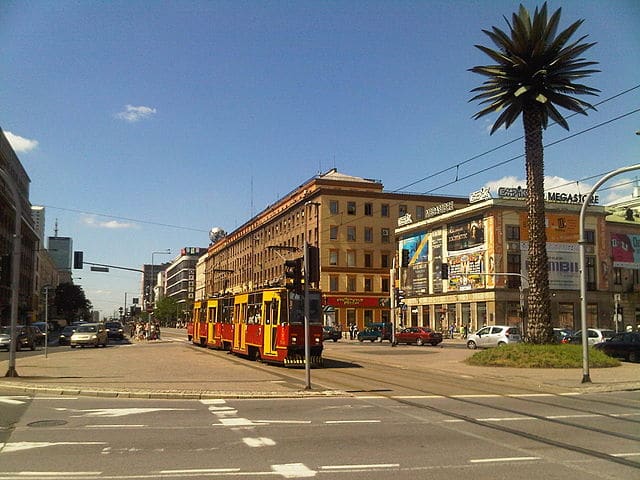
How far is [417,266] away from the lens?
73.1 meters

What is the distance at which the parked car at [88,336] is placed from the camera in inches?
1569

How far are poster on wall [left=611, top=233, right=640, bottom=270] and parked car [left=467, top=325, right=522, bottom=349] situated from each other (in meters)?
34.2

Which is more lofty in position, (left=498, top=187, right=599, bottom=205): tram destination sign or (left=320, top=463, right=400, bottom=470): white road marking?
(left=498, top=187, right=599, bottom=205): tram destination sign

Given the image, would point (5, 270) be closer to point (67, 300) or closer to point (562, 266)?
point (562, 266)

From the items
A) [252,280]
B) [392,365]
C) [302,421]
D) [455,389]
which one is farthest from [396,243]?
[302,421]

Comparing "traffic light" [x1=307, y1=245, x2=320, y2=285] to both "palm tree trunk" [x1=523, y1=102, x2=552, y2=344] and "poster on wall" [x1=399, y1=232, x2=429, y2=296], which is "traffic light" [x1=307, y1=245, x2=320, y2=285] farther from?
"poster on wall" [x1=399, y1=232, x2=429, y2=296]

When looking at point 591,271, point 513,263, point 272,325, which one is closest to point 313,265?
point 272,325

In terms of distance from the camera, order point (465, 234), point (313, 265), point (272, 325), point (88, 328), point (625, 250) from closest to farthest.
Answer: point (313, 265), point (272, 325), point (88, 328), point (465, 234), point (625, 250)

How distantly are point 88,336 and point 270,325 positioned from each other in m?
21.2

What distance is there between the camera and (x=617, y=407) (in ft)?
44.7

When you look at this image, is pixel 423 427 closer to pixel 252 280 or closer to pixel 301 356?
pixel 301 356

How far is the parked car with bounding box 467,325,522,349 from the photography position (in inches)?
1480

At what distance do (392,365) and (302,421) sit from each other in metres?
15.9

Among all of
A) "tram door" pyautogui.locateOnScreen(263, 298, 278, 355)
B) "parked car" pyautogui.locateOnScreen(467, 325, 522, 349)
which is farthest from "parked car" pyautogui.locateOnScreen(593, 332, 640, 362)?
"tram door" pyautogui.locateOnScreen(263, 298, 278, 355)
